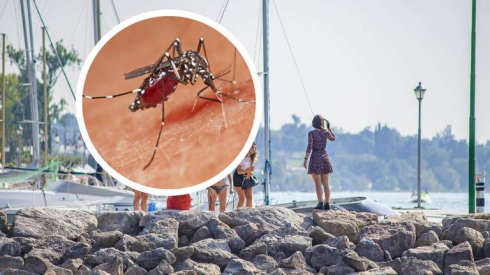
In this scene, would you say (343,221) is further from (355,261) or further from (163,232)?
(163,232)

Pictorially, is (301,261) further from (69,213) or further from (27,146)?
(27,146)

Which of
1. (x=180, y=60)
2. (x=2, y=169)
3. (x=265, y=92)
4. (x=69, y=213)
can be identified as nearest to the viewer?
(x=180, y=60)

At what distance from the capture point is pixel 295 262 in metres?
14.7

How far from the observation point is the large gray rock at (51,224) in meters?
15.3

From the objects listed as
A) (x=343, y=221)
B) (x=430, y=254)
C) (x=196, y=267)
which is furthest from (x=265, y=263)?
(x=430, y=254)

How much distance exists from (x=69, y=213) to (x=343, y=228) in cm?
376

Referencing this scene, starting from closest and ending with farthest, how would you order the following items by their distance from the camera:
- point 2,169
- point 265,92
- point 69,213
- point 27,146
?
1. point 69,213
2. point 265,92
3. point 2,169
4. point 27,146

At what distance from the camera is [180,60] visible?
12.3 m

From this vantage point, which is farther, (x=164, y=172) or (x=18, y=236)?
(x=18, y=236)

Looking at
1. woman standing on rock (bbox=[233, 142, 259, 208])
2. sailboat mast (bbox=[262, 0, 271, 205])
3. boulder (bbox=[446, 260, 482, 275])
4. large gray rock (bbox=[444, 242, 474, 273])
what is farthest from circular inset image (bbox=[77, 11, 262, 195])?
sailboat mast (bbox=[262, 0, 271, 205])

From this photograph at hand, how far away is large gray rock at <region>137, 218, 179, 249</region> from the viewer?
15008 millimetres

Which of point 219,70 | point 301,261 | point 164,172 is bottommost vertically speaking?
point 301,261

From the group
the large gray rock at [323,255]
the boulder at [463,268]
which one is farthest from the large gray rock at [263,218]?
the boulder at [463,268]

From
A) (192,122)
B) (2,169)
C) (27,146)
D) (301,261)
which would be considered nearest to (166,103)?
(192,122)
